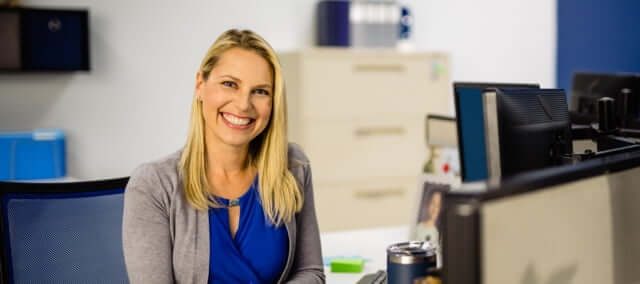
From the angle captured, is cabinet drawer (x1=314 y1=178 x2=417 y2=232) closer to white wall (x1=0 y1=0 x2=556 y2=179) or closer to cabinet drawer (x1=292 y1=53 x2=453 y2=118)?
cabinet drawer (x1=292 y1=53 x2=453 y2=118)

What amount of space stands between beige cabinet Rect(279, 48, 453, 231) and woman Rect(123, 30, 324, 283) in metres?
2.21

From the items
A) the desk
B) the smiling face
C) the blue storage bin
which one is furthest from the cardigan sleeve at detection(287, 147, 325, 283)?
the blue storage bin

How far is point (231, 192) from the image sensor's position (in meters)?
1.68

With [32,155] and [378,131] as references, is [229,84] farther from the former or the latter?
[378,131]

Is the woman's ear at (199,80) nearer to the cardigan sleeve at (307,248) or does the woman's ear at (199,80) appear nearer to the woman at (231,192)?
the woman at (231,192)

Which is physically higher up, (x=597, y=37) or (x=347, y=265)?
(x=597, y=37)

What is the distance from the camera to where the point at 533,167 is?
3.84ft

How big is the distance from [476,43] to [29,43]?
9.80 feet

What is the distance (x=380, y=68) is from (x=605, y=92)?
205cm

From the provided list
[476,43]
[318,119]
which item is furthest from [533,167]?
[476,43]

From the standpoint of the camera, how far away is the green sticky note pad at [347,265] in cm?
191

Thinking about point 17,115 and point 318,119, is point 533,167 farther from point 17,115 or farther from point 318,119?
point 17,115

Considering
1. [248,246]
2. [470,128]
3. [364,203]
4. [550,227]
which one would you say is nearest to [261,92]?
[248,246]

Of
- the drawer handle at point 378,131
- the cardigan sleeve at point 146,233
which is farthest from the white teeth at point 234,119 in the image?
the drawer handle at point 378,131
